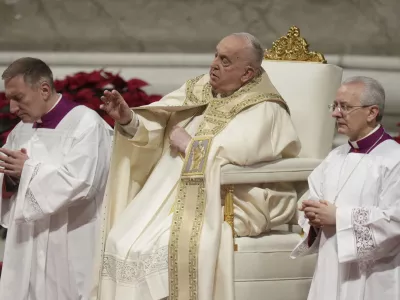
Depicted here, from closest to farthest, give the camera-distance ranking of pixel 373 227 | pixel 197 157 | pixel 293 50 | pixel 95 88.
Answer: pixel 373 227 → pixel 197 157 → pixel 293 50 → pixel 95 88

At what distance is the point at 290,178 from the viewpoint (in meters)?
5.15

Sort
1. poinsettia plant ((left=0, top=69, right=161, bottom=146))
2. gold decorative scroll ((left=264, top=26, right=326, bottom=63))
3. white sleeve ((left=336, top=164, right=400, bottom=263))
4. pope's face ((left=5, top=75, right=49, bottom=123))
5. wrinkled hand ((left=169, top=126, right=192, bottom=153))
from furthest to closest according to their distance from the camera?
poinsettia plant ((left=0, top=69, right=161, bottom=146)), gold decorative scroll ((left=264, top=26, right=326, bottom=63)), pope's face ((left=5, top=75, right=49, bottom=123)), wrinkled hand ((left=169, top=126, right=192, bottom=153)), white sleeve ((left=336, top=164, right=400, bottom=263))

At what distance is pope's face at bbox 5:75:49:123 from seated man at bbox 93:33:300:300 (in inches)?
20.0

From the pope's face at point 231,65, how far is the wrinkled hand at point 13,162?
3.50 feet

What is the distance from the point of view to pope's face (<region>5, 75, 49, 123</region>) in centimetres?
563

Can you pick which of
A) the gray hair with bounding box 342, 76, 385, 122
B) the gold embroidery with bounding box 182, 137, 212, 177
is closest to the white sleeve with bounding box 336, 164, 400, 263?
the gray hair with bounding box 342, 76, 385, 122

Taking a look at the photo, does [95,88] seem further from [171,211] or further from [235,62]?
[171,211]

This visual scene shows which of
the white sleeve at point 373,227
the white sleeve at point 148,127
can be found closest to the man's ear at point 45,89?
the white sleeve at point 148,127

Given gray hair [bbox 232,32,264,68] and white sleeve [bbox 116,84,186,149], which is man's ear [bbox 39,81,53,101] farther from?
gray hair [bbox 232,32,264,68]

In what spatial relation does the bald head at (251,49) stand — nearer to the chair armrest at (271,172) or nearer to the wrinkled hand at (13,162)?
the chair armrest at (271,172)

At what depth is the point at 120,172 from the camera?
5.53 m

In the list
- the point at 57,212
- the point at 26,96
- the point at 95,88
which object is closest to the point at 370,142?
the point at 57,212

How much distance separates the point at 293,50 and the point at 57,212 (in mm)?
1559

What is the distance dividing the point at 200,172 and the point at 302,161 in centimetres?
50
